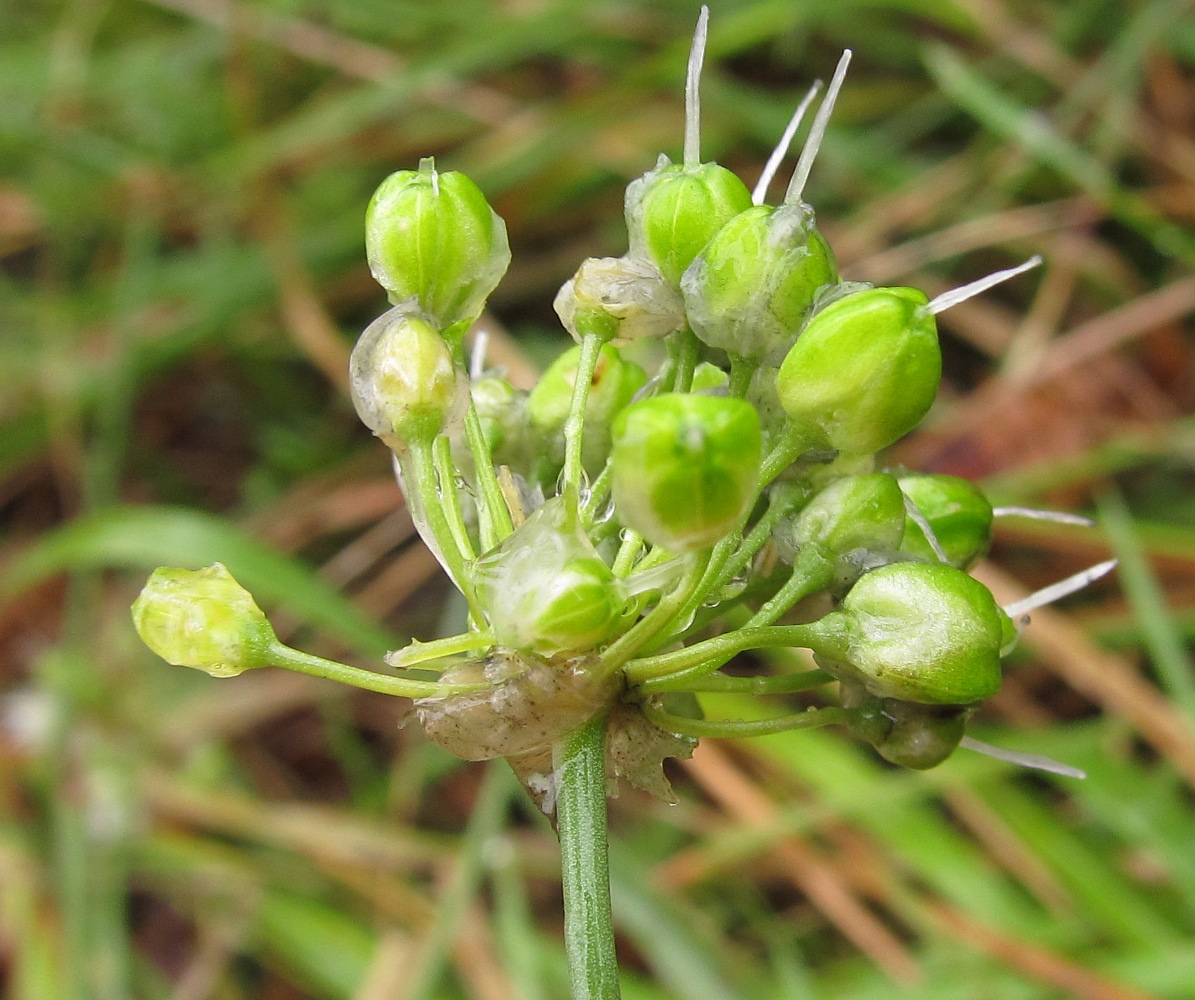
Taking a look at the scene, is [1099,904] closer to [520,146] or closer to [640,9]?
[520,146]

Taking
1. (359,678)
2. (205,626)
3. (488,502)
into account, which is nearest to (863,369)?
(488,502)

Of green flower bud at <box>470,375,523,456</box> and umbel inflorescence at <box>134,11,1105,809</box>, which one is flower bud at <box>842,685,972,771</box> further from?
green flower bud at <box>470,375,523,456</box>

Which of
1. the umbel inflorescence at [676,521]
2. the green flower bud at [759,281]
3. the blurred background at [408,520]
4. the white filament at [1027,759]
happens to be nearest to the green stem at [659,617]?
the umbel inflorescence at [676,521]

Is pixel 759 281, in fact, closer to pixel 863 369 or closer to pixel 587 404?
pixel 863 369

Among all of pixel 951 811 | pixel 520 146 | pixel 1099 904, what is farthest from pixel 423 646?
pixel 520 146

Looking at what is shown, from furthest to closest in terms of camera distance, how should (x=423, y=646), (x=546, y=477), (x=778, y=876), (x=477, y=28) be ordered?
(x=477, y=28) → (x=778, y=876) → (x=546, y=477) → (x=423, y=646)

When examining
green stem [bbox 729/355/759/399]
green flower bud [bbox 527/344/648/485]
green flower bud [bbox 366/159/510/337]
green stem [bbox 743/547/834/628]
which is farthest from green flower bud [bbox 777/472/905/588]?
green flower bud [bbox 366/159/510/337]

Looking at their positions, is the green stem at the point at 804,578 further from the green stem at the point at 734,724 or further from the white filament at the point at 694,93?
the white filament at the point at 694,93
